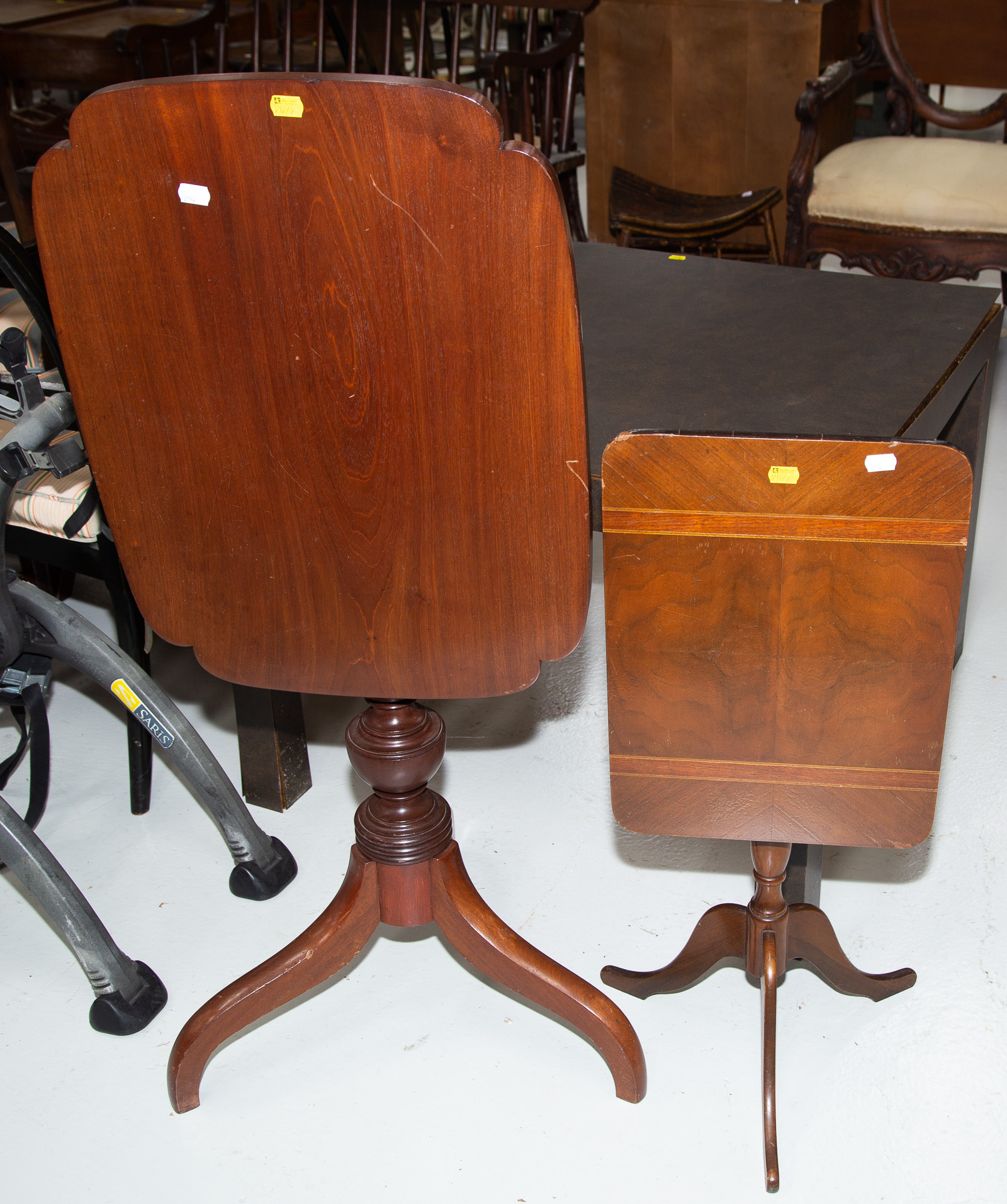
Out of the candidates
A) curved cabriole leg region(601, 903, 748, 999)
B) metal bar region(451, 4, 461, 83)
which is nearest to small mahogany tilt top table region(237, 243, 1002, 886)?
curved cabriole leg region(601, 903, 748, 999)

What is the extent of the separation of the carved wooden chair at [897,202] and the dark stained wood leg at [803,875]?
1.79 m

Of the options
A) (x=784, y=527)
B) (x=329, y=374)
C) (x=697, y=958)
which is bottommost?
(x=697, y=958)

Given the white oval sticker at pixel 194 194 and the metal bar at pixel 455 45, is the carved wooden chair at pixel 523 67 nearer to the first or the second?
the metal bar at pixel 455 45

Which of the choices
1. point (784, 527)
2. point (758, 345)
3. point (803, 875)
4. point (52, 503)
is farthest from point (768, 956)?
point (52, 503)

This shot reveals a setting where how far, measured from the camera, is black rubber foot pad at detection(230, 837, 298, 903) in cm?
169

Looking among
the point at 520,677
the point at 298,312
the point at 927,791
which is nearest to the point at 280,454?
the point at 298,312

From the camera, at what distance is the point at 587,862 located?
174 cm

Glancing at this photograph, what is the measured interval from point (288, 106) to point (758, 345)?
943 mm

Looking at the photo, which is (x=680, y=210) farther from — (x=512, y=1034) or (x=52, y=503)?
(x=512, y=1034)

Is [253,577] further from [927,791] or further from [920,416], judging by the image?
[920,416]

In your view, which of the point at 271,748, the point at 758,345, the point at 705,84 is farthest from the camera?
the point at 705,84

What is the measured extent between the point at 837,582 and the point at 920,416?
480 mm

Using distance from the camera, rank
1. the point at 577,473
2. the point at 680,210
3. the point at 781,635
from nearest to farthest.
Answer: the point at 577,473, the point at 781,635, the point at 680,210

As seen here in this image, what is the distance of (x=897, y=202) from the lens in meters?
2.93
